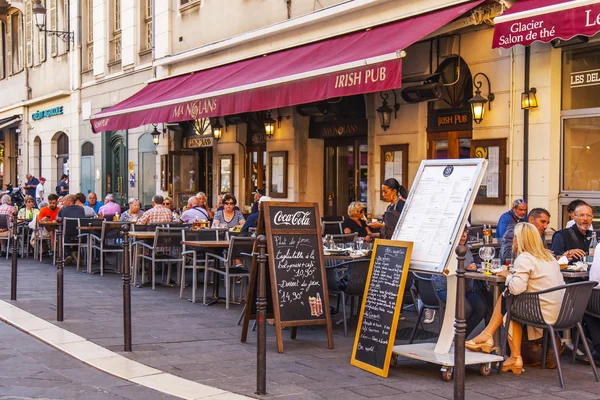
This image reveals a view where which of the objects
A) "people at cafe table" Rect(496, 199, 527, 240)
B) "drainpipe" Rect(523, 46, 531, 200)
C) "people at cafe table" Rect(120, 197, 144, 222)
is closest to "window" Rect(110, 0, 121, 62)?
"people at cafe table" Rect(120, 197, 144, 222)

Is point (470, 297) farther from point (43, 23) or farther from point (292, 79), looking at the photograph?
point (43, 23)

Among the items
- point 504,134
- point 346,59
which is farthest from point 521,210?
point 346,59

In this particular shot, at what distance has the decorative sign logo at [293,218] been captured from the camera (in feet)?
26.5

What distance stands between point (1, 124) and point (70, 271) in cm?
2038

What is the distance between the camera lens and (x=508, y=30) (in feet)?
33.9

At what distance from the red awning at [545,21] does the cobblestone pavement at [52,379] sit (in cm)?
621

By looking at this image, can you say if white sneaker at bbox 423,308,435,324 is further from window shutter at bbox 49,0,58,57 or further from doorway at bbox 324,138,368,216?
window shutter at bbox 49,0,58,57

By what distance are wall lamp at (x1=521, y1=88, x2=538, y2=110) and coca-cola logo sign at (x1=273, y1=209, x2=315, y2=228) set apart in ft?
15.0

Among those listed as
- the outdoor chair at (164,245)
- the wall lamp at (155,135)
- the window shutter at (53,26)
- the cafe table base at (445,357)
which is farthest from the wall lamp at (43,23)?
the cafe table base at (445,357)

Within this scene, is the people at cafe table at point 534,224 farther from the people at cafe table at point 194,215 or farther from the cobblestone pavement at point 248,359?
the people at cafe table at point 194,215

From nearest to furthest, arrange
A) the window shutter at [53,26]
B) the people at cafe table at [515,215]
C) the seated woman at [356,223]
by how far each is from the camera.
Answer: the people at cafe table at [515,215] < the seated woman at [356,223] < the window shutter at [53,26]

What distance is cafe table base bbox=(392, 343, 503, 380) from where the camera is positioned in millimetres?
6730

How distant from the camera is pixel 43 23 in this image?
26141 millimetres

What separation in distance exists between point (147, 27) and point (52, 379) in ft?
54.6
